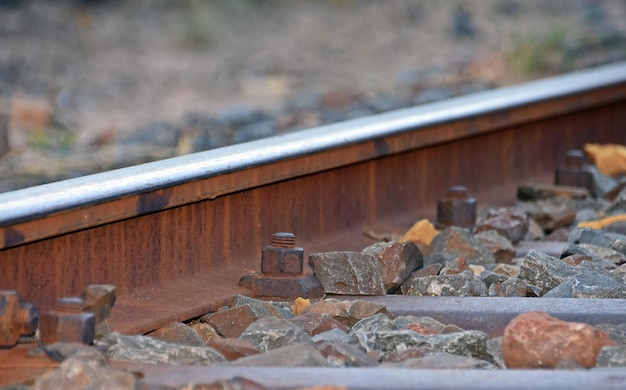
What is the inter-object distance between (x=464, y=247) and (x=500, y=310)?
34.3 inches

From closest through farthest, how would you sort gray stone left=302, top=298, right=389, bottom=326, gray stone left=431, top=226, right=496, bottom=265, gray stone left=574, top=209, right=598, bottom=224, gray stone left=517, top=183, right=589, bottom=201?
1. gray stone left=302, top=298, right=389, bottom=326
2. gray stone left=431, top=226, right=496, bottom=265
3. gray stone left=574, top=209, right=598, bottom=224
4. gray stone left=517, top=183, right=589, bottom=201

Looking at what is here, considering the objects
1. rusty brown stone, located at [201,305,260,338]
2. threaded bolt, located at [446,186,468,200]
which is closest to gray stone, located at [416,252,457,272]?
threaded bolt, located at [446,186,468,200]

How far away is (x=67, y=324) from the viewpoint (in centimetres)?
261

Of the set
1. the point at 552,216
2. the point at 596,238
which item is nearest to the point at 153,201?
the point at 596,238

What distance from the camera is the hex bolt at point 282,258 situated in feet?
11.1

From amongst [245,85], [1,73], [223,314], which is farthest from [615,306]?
[1,73]

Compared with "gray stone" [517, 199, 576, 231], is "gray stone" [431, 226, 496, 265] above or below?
below

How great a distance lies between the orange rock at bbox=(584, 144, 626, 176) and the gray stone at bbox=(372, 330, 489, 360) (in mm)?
3314

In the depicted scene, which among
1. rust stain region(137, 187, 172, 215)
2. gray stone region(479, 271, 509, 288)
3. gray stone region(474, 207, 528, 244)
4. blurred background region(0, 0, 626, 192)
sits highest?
blurred background region(0, 0, 626, 192)

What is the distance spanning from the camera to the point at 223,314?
3.06 meters

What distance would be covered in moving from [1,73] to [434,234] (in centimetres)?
732

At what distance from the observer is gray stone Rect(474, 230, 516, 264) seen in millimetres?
3988

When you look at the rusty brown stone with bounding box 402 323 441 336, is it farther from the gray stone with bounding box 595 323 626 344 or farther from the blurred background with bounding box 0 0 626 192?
the blurred background with bounding box 0 0 626 192

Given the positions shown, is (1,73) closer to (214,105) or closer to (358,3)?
(214,105)
